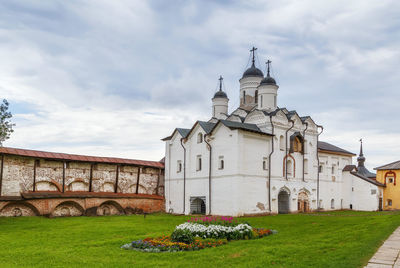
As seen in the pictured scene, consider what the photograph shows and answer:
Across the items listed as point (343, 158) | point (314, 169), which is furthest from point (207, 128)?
point (343, 158)

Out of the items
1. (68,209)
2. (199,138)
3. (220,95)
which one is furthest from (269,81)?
(68,209)

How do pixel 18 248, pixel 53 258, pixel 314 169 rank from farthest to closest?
pixel 314 169 < pixel 18 248 < pixel 53 258

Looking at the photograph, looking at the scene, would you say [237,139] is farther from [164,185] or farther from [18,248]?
[18,248]

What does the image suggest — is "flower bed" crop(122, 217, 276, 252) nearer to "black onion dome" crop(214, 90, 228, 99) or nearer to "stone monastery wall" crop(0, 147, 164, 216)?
"stone monastery wall" crop(0, 147, 164, 216)

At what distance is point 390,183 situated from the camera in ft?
112

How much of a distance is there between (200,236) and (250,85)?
21.8 metres

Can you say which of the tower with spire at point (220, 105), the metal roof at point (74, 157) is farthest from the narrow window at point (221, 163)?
the tower with spire at point (220, 105)

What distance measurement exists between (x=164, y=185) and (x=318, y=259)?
73.8 ft

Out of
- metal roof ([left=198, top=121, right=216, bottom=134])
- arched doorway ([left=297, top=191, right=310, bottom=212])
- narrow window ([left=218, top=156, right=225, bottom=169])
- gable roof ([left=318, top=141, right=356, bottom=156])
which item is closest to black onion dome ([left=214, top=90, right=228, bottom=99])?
metal roof ([left=198, top=121, right=216, bottom=134])

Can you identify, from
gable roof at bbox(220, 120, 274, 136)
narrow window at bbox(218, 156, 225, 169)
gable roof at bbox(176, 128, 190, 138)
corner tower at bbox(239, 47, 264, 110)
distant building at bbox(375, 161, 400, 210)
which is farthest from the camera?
distant building at bbox(375, 161, 400, 210)

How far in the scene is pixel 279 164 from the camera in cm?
2658

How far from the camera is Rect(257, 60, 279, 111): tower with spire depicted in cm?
2842

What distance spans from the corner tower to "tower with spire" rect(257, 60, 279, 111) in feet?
10.5

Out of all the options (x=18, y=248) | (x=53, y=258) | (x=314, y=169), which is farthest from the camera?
(x=314, y=169)
